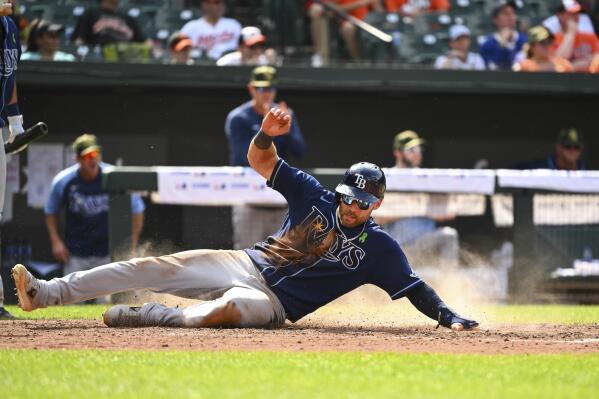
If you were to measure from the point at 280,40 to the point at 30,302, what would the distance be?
25.5ft

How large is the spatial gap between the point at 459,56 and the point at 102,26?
4.17m

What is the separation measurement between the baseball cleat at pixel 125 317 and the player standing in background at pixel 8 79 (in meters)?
1.04

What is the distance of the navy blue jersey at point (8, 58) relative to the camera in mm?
7918

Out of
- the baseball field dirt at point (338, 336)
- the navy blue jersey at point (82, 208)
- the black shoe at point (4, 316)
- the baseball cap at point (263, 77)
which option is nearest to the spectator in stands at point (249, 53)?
the baseball cap at point (263, 77)

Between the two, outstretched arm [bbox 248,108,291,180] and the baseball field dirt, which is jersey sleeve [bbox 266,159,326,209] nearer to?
outstretched arm [bbox 248,108,291,180]

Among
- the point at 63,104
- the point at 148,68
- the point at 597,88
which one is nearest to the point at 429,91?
the point at 597,88

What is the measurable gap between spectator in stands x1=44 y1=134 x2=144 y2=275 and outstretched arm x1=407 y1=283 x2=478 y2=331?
435 centimetres

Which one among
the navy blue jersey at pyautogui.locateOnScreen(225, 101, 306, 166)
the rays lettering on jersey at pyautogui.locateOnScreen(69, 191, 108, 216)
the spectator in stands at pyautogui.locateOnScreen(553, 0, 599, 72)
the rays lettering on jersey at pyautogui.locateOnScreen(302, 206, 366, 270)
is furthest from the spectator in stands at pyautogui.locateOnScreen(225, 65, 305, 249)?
the spectator in stands at pyautogui.locateOnScreen(553, 0, 599, 72)

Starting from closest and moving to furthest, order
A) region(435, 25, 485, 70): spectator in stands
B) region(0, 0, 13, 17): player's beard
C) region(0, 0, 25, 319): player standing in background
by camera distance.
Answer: region(0, 0, 13, 17): player's beard
region(0, 0, 25, 319): player standing in background
region(435, 25, 485, 70): spectator in stands

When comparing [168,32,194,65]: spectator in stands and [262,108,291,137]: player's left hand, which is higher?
[168,32,194,65]: spectator in stands

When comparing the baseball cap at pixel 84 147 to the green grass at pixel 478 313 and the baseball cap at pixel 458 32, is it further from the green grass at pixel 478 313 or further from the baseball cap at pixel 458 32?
the baseball cap at pixel 458 32

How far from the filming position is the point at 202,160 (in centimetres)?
1362

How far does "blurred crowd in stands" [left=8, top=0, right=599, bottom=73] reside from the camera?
13.0 meters

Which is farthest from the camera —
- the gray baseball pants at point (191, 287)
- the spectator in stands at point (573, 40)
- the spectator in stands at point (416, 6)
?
the spectator in stands at point (416, 6)
